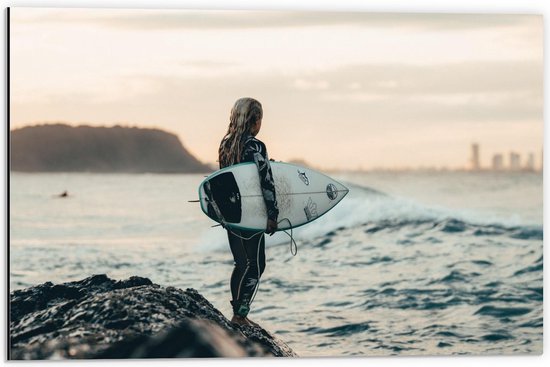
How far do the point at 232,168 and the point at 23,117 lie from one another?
6.99ft

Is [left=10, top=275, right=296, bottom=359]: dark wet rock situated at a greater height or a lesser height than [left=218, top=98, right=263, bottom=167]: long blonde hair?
lesser

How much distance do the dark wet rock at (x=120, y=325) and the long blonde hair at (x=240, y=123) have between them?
0.87 m

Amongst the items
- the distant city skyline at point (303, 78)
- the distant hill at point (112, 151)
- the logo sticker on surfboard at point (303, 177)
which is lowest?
the logo sticker on surfboard at point (303, 177)

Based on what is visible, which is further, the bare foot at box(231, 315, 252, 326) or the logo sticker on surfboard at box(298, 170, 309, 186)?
the logo sticker on surfboard at box(298, 170, 309, 186)

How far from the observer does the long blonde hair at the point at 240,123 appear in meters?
5.44

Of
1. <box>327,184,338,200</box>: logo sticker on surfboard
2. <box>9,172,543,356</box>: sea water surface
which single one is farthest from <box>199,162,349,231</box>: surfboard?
<box>9,172,543,356</box>: sea water surface

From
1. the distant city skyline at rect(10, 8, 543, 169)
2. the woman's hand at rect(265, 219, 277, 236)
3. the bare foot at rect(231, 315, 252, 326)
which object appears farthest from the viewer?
the distant city skyline at rect(10, 8, 543, 169)

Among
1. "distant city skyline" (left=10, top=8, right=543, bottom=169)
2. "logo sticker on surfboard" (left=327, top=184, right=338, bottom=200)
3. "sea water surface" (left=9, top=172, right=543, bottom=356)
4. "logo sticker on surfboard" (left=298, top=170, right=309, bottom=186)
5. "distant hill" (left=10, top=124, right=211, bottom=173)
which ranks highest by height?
"distant city skyline" (left=10, top=8, right=543, bottom=169)

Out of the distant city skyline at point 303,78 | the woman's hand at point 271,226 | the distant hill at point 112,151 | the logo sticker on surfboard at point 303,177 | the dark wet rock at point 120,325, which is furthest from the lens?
the distant hill at point 112,151

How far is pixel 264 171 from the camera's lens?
545 centimetres

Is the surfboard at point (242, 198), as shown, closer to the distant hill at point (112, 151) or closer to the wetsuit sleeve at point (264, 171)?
the wetsuit sleeve at point (264, 171)

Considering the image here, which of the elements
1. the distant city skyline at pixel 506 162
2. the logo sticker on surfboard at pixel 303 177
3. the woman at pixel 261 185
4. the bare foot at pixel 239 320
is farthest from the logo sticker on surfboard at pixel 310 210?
the distant city skyline at pixel 506 162

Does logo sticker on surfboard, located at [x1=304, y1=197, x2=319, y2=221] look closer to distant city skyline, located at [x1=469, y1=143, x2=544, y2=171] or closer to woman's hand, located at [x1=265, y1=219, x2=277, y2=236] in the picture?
woman's hand, located at [x1=265, y1=219, x2=277, y2=236]

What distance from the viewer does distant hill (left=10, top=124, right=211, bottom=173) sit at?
7480 mm
